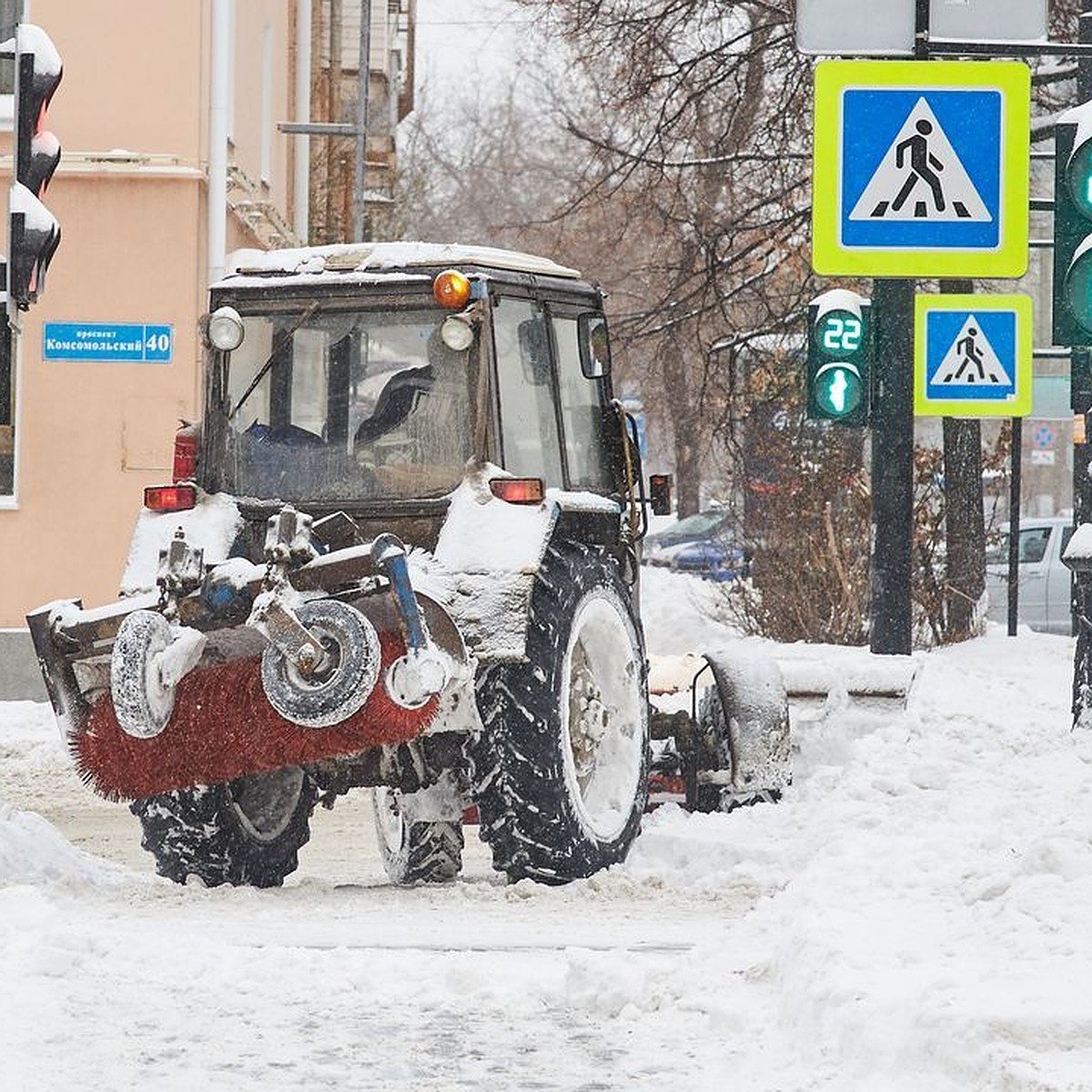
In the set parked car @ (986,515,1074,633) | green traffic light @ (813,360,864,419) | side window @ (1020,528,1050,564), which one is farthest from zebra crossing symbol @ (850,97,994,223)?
side window @ (1020,528,1050,564)

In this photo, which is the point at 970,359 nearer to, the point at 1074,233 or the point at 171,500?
the point at 1074,233

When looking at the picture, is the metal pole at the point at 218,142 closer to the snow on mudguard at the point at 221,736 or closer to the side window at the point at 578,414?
the side window at the point at 578,414

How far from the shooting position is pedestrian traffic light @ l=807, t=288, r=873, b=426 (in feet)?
42.9

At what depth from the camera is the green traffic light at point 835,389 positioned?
13055 mm

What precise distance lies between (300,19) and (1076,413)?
44.6 feet

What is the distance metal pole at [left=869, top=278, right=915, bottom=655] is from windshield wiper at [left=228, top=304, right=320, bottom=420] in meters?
4.20

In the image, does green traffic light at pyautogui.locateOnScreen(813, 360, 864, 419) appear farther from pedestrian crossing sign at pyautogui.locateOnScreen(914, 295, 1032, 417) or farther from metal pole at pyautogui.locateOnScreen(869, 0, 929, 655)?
pedestrian crossing sign at pyautogui.locateOnScreen(914, 295, 1032, 417)

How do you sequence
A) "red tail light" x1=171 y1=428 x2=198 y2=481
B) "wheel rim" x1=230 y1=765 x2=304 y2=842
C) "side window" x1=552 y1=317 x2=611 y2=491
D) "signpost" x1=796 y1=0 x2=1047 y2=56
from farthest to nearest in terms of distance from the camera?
1. "signpost" x1=796 y1=0 x2=1047 y2=56
2. "side window" x1=552 y1=317 x2=611 y2=491
3. "red tail light" x1=171 y1=428 x2=198 y2=481
4. "wheel rim" x1=230 y1=765 x2=304 y2=842

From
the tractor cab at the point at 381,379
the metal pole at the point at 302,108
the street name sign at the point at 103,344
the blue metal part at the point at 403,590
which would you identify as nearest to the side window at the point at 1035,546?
the metal pole at the point at 302,108

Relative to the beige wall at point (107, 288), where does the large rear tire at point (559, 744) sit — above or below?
below

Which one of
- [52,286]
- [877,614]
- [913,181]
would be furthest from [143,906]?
[52,286]

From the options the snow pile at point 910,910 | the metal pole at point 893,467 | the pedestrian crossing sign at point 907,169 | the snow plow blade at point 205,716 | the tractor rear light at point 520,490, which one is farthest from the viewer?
the metal pole at point 893,467

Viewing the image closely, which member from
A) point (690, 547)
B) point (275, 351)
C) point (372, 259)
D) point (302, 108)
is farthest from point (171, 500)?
point (690, 547)

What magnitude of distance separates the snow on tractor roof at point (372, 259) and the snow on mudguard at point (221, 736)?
1.75m
